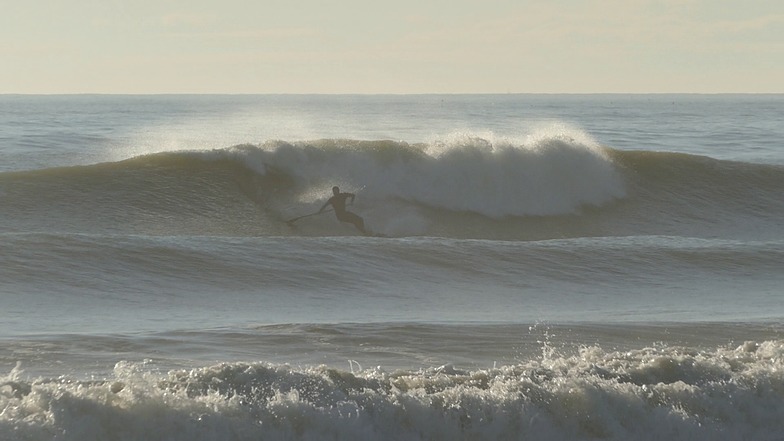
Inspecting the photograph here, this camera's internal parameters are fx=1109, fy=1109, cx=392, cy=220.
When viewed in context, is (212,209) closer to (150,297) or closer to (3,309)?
(150,297)

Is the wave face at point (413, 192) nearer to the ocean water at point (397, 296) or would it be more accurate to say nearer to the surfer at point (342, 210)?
the ocean water at point (397, 296)

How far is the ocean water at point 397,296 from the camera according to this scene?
19.9 ft

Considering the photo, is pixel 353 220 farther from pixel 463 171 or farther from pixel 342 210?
pixel 463 171

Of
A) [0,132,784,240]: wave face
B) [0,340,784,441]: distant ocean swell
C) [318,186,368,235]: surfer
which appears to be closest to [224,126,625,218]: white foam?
[0,132,784,240]: wave face

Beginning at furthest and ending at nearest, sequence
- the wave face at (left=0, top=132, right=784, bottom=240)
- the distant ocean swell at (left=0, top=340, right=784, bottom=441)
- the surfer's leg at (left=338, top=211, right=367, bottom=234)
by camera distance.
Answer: the wave face at (left=0, top=132, right=784, bottom=240)
the surfer's leg at (left=338, top=211, right=367, bottom=234)
the distant ocean swell at (left=0, top=340, right=784, bottom=441)

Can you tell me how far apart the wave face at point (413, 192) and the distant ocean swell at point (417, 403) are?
9.18m

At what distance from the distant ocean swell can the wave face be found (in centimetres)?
918

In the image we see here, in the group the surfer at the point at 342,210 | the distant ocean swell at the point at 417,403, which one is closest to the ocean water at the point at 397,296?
the distant ocean swell at the point at 417,403

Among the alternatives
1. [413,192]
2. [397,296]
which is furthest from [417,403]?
[413,192]

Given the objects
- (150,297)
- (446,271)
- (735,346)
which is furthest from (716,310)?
(150,297)

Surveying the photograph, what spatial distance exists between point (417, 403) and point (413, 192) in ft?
40.9

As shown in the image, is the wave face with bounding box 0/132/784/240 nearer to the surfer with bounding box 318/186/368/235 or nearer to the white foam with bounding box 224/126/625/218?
the white foam with bounding box 224/126/625/218

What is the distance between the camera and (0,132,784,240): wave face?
16.3m

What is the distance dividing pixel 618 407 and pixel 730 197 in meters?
14.5
